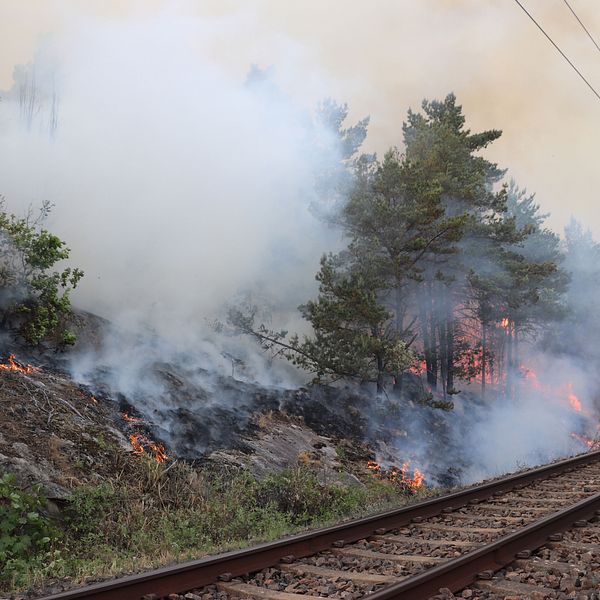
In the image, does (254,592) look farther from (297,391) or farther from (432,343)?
(432,343)

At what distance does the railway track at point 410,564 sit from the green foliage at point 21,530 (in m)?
1.61

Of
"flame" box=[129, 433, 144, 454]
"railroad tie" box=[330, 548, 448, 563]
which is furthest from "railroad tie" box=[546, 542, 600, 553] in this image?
"flame" box=[129, 433, 144, 454]

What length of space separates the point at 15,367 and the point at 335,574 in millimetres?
6542

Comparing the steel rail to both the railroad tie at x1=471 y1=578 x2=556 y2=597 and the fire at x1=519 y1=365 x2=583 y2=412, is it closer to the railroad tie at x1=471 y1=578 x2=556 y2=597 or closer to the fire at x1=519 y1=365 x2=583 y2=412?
the railroad tie at x1=471 y1=578 x2=556 y2=597

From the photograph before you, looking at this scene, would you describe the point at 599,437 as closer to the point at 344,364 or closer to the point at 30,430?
the point at 344,364

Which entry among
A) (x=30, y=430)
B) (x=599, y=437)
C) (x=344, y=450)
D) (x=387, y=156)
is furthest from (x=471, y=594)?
(x=599, y=437)

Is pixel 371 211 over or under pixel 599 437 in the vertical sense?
over

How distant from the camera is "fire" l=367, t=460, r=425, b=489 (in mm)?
12766

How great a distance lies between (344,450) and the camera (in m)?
13.2

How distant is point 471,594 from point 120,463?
5.38 metres

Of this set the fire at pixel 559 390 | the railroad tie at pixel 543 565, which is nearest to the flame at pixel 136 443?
the railroad tie at pixel 543 565

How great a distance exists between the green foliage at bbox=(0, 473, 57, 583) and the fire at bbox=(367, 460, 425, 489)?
24.7ft

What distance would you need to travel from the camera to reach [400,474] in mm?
13320

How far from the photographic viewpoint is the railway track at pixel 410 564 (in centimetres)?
457
